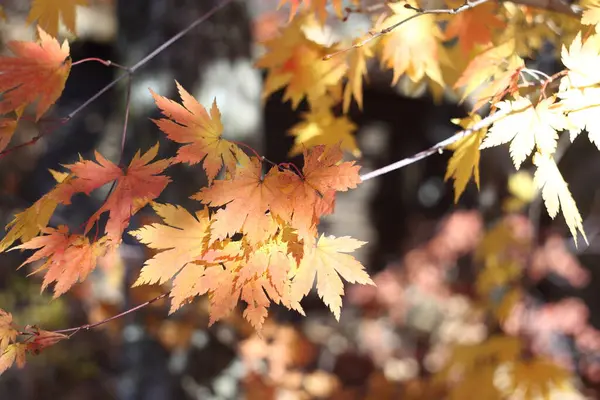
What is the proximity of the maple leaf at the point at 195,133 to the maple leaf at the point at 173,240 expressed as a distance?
104mm

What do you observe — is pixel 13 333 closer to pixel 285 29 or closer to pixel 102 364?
pixel 285 29

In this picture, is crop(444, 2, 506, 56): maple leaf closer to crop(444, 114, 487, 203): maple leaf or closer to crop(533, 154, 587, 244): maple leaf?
crop(444, 114, 487, 203): maple leaf

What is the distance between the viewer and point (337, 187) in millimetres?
1089

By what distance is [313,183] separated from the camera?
1.11 meters

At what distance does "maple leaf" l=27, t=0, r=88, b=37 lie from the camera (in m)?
1.53

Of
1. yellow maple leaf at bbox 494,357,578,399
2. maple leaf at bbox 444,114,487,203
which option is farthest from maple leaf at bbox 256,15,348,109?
yellow maple leaf at bbox 494,357,578,399

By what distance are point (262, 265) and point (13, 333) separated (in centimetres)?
49

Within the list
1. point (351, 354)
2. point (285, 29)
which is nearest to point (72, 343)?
point (351, 354)

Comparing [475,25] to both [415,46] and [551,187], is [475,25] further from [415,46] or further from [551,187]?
[551,187]

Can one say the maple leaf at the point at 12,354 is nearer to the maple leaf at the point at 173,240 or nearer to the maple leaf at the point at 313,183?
the maple leaf at the point at 173,240

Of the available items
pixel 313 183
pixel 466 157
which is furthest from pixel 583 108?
pixel 313 183

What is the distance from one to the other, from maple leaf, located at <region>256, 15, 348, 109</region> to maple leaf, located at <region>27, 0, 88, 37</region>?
597 mm

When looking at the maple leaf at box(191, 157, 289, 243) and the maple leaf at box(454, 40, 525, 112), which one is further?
the maple leaf at box(454, 40, 525, 112)

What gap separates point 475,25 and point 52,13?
117 centimetres
